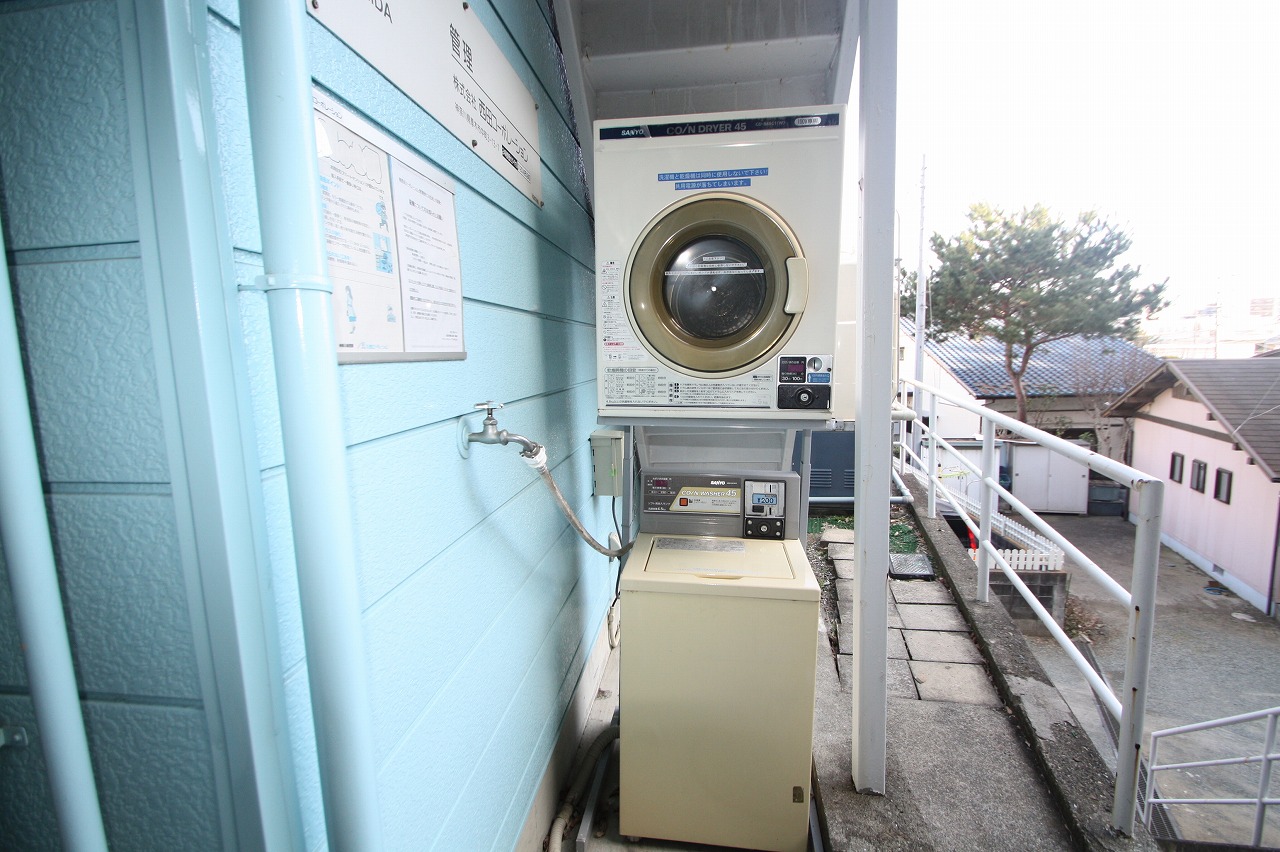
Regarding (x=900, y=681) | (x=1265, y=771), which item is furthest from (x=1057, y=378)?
(x=900, y=681)

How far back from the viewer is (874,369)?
1.47 metres

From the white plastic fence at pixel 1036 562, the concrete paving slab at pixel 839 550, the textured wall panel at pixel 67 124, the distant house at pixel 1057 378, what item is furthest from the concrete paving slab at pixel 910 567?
the white plastic fence at pixel 1036 562

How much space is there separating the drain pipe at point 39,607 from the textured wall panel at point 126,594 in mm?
26

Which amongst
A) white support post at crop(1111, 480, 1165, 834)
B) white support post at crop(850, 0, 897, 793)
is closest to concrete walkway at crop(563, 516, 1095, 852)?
white support post at crop(850, 0, 897, 793)

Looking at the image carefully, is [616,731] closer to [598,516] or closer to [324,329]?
[598,516]

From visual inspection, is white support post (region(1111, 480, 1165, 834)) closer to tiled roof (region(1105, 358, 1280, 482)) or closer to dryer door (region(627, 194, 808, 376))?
dryer door (region(627, 194, 808, 376))

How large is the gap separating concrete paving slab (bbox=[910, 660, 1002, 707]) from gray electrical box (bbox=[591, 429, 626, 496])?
5.10 ft

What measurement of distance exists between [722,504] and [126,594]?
1504mm

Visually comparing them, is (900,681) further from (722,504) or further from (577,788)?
(577,788)

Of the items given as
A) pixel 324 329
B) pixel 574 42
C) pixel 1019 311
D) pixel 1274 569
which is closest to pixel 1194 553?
pixel 1274 569

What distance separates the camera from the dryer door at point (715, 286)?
1448 millimetres

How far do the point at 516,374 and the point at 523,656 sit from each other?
0.82 metres

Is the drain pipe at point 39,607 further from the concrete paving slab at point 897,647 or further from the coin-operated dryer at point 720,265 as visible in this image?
the concrete paving slab at point 897,647

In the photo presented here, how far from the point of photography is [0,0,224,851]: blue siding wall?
0.56 metres
